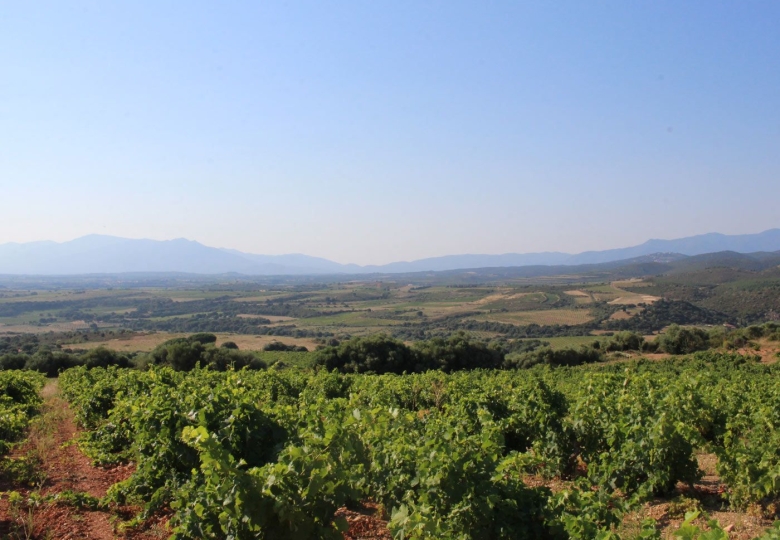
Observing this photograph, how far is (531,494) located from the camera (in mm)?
5430

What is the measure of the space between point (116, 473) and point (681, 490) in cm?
1077

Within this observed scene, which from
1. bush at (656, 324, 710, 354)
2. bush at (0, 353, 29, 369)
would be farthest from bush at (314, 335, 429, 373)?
bush at (656, 324, 710, 354)

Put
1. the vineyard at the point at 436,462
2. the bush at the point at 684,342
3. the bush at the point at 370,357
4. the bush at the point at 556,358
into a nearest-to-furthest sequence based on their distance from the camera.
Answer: the vineyard at the point at 436,462 → the bush at the point at 370,357 → the bush at the point at 556,358 → the bush at the point at 684,342

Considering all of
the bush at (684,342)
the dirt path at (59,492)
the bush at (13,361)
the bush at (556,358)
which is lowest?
the bush at (556,358)

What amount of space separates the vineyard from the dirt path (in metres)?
0.33

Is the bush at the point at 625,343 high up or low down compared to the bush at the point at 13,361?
down

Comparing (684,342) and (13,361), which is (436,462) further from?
(684,342)

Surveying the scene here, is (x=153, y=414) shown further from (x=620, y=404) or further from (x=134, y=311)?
(x=134, y=311)

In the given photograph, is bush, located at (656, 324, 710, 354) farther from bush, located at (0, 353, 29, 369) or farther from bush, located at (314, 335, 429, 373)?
bush, located at (0, 353, 29, 369)

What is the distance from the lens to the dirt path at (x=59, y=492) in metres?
6.16

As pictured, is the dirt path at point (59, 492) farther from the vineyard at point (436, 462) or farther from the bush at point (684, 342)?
the bush at point (684, 342)

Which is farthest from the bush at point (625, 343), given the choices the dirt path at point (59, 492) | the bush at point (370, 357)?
the dirt path at point (59, 492)

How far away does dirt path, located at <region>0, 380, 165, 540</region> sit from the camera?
616 cm

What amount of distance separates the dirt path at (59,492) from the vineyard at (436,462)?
328 millimetres
